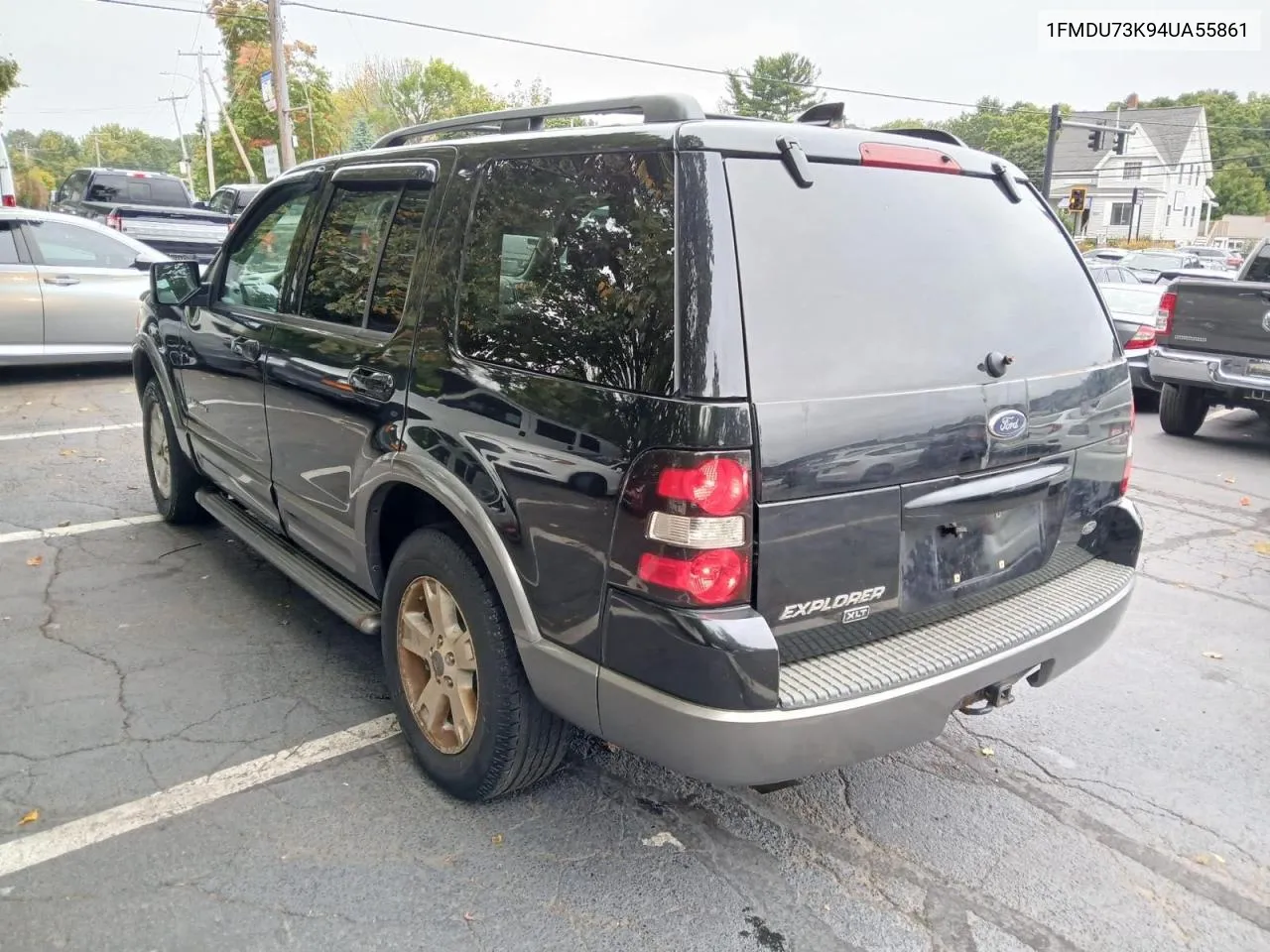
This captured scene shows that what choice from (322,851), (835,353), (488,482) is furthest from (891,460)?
(322,851)

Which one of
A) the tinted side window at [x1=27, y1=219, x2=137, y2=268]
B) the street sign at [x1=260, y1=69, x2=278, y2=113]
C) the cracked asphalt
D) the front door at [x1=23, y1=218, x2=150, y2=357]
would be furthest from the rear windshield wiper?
the street sign at [x1=260, y1=69, x2=278, y2=113]

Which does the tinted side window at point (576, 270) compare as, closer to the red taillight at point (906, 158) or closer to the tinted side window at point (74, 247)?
the red taillight at point (906, 158)

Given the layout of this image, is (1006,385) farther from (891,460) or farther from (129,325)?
(129,325)

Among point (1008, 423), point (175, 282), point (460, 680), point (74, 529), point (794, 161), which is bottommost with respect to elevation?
point (74, 529)

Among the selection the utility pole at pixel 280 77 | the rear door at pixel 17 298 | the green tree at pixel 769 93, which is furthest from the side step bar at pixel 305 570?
the green tree at pixel 769 93

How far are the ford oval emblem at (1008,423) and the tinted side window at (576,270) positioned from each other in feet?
3.15

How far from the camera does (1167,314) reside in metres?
8.52

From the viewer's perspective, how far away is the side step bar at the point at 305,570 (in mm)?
3281

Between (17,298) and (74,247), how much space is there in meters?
0.79

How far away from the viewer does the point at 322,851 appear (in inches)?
104

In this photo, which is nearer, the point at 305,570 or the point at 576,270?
the point at 576,270

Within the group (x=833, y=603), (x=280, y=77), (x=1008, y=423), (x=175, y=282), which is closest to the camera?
(x=833, y=603)

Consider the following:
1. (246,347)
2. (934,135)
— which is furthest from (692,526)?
(246,347)

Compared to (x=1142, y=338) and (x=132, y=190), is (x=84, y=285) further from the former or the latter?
(x=132, y=190)
